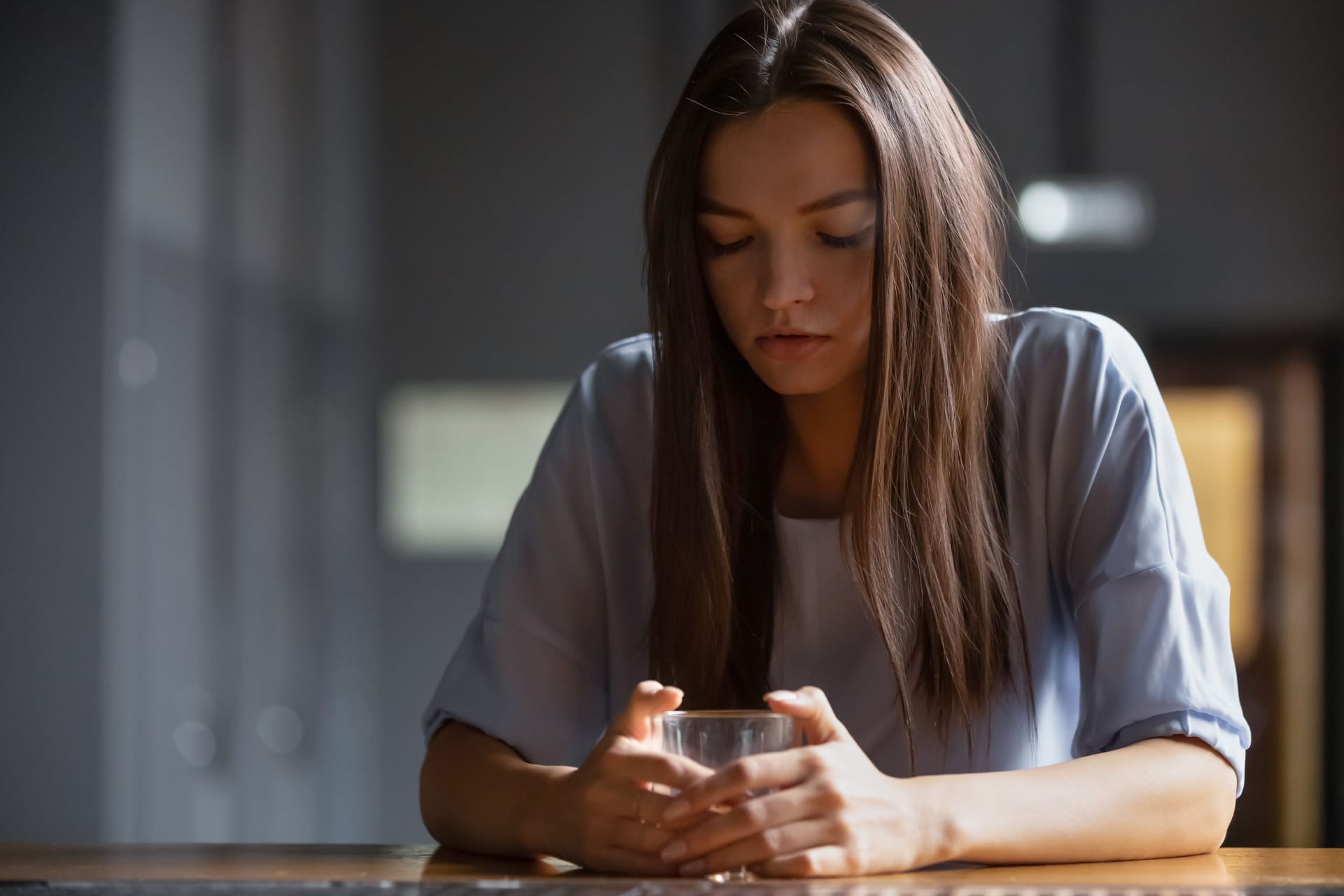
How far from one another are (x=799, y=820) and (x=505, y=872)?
20 cm

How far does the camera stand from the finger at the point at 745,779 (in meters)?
0.79

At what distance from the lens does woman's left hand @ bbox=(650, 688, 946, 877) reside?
786 millimetres

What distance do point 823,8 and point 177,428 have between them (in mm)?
2649

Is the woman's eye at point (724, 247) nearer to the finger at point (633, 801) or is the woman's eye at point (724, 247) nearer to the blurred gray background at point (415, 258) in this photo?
the finger at point (633, 801)

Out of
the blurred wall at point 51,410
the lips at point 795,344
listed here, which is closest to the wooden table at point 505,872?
the lips at point 795,344

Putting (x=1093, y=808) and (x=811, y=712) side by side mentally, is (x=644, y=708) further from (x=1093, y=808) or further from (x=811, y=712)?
(x=1093, y=808)

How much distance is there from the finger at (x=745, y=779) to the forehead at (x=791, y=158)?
1.47ft

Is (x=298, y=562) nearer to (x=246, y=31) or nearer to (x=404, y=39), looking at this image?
(x=246, y=31)

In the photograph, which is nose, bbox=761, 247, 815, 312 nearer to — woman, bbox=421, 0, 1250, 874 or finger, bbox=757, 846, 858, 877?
woman, bbox=421, 0, 1250, 874

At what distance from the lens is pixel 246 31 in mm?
3994

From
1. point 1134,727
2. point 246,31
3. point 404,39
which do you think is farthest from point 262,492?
point 1134,727

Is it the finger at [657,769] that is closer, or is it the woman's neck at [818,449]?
the finger at [657,769]

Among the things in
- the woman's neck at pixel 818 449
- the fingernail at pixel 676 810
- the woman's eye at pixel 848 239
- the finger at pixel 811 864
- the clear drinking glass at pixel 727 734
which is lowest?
the finger at pixel 811 864

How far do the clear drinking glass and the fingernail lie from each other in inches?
0.7
